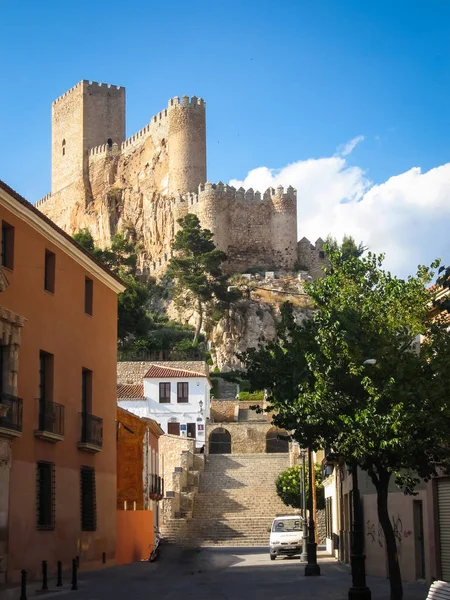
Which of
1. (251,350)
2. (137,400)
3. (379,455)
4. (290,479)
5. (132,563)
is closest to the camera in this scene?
(379,455)

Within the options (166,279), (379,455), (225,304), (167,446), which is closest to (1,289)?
(379,455)

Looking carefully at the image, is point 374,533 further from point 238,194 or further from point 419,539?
point 238,194

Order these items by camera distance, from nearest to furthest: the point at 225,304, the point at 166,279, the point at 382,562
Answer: the point at 382,562 < the point at 225,304 < the point at 166,279

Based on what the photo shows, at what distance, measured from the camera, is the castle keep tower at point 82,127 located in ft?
365

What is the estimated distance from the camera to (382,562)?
86.9 ft

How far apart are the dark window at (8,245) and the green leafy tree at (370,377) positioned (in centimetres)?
577

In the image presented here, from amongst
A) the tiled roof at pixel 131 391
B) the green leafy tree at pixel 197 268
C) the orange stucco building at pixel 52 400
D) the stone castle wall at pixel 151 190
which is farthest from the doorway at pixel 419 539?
the stone castle wall at pixel 151 190

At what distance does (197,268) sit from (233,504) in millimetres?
33860

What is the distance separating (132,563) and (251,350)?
14.1 m

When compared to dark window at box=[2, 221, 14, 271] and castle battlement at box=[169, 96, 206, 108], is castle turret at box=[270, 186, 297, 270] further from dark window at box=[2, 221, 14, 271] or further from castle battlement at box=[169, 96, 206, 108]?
dark window at box=[2, 221, 14, 271]

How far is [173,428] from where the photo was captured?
229 ft

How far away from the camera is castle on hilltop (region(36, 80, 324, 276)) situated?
94994 millimetres

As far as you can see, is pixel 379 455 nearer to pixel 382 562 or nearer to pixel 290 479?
pixel 382 562

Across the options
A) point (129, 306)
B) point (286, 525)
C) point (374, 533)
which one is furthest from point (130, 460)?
point (129, 306)
